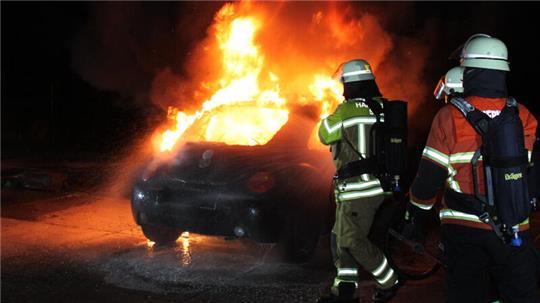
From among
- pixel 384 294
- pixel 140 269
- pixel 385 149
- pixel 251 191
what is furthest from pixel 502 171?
pixel 140 269

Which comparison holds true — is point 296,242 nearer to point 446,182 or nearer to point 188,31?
point 446,182

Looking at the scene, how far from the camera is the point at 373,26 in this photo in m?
9.09

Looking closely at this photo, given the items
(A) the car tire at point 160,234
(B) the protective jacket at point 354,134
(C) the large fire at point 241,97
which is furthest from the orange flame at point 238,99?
(B) the protective jacket at point 354,134

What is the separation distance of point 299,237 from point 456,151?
276 cm

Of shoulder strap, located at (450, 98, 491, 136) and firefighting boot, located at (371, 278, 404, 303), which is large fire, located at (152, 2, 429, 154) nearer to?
firefighting boot, located at (371, 278, 404, 303)

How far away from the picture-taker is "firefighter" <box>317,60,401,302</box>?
432 centimetres

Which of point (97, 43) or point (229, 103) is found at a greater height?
point (97, 43)

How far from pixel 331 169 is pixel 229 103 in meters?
1.59

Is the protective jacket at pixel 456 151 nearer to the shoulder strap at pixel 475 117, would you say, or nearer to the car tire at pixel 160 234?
the shoulder strap at pixel 475 117

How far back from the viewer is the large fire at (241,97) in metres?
6.41

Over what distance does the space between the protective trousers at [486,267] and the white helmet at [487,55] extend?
903mm

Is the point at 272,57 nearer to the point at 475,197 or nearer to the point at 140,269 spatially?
the point at 140,269

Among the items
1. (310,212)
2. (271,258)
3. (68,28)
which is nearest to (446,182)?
(310,212)

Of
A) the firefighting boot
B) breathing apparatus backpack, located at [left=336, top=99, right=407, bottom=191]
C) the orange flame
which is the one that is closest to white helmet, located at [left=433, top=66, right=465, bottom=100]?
breathing apparatus backpack, located at [left=336, top=99, right=407, bottom=191]
